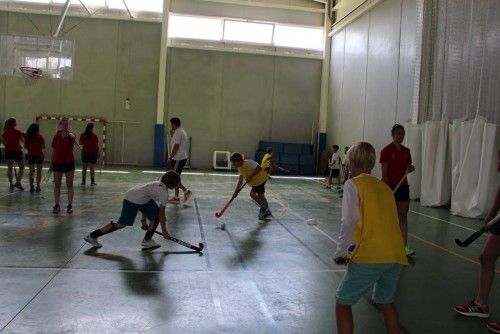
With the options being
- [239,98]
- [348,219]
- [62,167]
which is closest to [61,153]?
[62,167]

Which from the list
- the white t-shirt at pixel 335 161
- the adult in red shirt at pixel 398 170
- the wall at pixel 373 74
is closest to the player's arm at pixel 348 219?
the adult in red shirt at pixel 398 170

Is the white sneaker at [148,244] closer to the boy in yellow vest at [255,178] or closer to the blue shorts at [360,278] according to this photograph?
the boy in yellow vest at [255,178]

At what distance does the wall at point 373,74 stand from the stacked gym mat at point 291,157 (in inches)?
56.7

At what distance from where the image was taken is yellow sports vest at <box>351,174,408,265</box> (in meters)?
2.94

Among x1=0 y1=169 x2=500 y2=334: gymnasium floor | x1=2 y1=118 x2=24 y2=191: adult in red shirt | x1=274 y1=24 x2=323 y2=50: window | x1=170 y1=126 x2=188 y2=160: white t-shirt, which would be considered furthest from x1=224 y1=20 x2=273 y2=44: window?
x1=0 y1=169 x2=500 y2=334: gymnasium floor

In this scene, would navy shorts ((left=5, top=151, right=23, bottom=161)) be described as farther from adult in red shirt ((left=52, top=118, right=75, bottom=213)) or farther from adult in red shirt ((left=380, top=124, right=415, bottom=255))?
adult in red shirt ((left=380, top=124, right=415, bottom=255))

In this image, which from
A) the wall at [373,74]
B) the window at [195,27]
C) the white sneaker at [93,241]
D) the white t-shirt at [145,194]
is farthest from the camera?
the window at [195,27]

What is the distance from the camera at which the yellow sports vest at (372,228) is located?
9.65ft

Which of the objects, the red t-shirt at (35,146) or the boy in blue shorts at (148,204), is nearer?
the boy in blue shorts at (148,204)

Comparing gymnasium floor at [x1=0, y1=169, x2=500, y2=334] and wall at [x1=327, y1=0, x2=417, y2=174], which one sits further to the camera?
wall at [x1=327, y1=0, x2=417, y2=174]

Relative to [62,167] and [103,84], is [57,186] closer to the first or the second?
[62,167]

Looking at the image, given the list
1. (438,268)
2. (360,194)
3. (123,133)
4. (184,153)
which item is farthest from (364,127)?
(360,194)

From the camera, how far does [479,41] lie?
11.7m

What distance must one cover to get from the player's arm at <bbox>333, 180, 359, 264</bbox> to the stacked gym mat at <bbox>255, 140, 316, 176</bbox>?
1961cm
